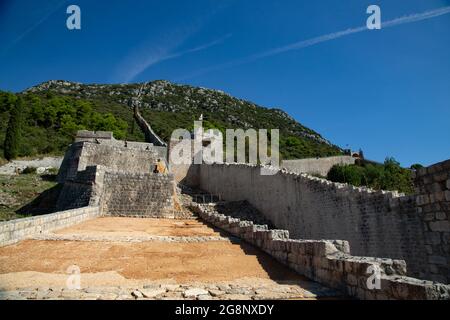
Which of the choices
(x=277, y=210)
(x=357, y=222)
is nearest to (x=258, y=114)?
(x=277, y=210)

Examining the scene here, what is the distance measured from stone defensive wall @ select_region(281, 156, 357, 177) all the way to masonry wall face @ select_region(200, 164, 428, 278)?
17.4 meters

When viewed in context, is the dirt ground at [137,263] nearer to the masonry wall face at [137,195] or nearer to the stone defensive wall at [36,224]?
the stone defensive wall at [36,224]

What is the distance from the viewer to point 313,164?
38.9m

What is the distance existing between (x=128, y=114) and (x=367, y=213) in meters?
61.1

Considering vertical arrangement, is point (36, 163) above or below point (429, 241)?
above

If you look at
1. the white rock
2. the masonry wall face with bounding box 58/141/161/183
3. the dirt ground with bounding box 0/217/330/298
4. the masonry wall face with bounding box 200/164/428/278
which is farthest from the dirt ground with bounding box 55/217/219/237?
the masonry wall face with bounding box 58/141/161/183

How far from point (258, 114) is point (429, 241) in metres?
80.4

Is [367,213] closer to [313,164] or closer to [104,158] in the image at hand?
[104,158]

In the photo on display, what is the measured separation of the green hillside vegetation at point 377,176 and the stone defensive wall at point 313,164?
1.47 metres

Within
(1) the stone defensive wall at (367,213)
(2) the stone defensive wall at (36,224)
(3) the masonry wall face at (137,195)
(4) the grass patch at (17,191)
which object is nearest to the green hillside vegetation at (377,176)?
(1) the stone defensive wall at (367,213)

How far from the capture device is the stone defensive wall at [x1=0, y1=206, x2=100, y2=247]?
7836mm

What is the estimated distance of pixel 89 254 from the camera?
7336 millimetres

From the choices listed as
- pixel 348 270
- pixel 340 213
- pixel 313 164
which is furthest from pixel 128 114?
pixel 348 270
